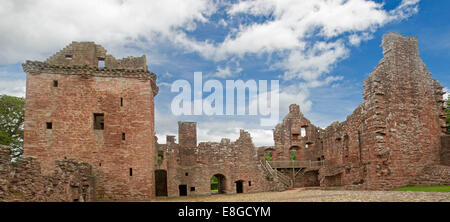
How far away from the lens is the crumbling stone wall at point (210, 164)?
27.8m

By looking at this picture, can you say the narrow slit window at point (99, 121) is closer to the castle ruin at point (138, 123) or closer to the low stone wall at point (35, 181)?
the castle ruin at point (138, 123)

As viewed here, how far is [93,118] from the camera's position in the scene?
69.2 feet

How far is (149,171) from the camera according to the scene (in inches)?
829

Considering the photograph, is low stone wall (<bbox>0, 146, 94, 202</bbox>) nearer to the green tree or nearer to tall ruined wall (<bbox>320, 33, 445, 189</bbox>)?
tall ruined wall (<bbox>320, 33, 445, 189</bbox>)

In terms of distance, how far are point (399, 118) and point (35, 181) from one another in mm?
17425

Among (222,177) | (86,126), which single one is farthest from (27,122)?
(222,177)

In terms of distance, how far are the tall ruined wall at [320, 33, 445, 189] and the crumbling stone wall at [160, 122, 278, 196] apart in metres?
11.3

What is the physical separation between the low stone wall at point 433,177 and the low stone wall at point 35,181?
17221 millimetres

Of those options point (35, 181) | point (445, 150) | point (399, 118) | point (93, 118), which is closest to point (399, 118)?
point (399, 118)

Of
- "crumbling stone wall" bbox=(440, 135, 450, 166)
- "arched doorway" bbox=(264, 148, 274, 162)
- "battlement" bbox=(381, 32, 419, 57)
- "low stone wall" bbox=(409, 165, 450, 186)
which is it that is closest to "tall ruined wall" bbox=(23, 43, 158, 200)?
"battlement" bbox=(381, 32, 419, 57)

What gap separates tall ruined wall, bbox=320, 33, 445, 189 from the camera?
57.3 ft

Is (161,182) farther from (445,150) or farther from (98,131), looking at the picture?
(445,150)
